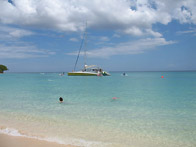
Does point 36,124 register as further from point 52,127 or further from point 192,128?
point 192,128

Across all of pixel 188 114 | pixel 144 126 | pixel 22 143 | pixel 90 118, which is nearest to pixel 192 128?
pixel 144 126

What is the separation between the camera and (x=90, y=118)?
33.7 feet

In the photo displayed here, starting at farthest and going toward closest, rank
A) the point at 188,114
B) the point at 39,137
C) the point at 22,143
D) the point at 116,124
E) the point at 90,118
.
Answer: the point at 188,114, the point at 90,118, the point at 116,124, the point at 39,137, the point at 22,143

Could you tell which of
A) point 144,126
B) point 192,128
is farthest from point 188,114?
point 144,126

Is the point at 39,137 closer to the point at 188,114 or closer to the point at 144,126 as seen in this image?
the point at 144,126

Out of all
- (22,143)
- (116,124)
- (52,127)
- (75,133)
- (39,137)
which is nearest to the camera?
(22,143)

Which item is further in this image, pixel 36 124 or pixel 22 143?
pixel 36 124

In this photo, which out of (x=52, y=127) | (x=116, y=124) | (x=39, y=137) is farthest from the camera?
(x=116, y=124)

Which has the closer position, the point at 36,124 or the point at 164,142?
the point at 164,142

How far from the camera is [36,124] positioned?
351 inches

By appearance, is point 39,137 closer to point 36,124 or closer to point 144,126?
point 36,124

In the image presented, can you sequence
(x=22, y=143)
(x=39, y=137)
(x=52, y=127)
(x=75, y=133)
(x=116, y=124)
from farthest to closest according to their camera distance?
(x=116, y=124) < (x=52, y=127) < (x=75, y=133) < (x=39, y=137) < (x=22, y=143)

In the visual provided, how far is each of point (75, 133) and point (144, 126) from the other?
11.7ft

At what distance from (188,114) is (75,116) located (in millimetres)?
7471
